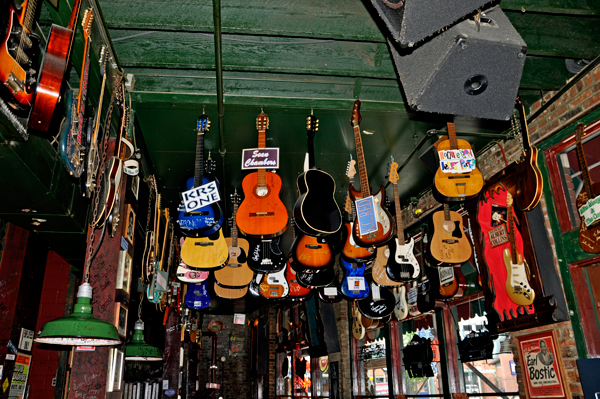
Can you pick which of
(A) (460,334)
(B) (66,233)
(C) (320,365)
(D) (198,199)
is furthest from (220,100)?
(C) (320,365)

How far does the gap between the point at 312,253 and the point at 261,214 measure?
1036 millimetres

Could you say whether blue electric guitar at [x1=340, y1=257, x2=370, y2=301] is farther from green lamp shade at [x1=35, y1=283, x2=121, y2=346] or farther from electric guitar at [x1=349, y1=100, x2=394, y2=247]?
green lamp shade at [x1=35, y1=283, x2=121, y2=346]

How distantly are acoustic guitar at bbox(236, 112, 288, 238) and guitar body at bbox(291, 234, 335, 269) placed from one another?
81cm

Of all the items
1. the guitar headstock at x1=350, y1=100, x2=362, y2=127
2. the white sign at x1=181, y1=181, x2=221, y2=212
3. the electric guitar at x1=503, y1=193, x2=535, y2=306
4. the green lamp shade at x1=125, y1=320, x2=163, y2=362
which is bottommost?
the green lamp shade at x1=125, y1=320, x2=163, y2=362

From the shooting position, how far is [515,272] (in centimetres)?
379

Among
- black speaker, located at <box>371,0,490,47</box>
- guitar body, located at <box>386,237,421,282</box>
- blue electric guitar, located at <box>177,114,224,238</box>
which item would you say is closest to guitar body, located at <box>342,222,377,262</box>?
guitar body, located at <box>386,237,421,282</box>

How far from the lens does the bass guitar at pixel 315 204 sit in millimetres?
3977

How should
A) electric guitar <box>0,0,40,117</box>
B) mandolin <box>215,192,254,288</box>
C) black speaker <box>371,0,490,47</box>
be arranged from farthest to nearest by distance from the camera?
1. mandolin <box>215,192,254,288</box>
2. black speaker <box>371,0,490,47</box>
3. electric guitar <box>0,0,40,117</box>

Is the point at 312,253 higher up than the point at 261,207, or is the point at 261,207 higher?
the point at 261,207

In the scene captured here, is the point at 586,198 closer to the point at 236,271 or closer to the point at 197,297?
the point at 236,271

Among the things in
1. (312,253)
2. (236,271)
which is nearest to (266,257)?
(236,271)

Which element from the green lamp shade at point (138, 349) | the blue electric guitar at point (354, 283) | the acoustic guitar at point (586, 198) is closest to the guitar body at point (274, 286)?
the blue electric guitar at point (354, 283)

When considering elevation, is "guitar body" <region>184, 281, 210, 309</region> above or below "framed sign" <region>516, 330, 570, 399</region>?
above

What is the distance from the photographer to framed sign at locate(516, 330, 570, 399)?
11.3ft
